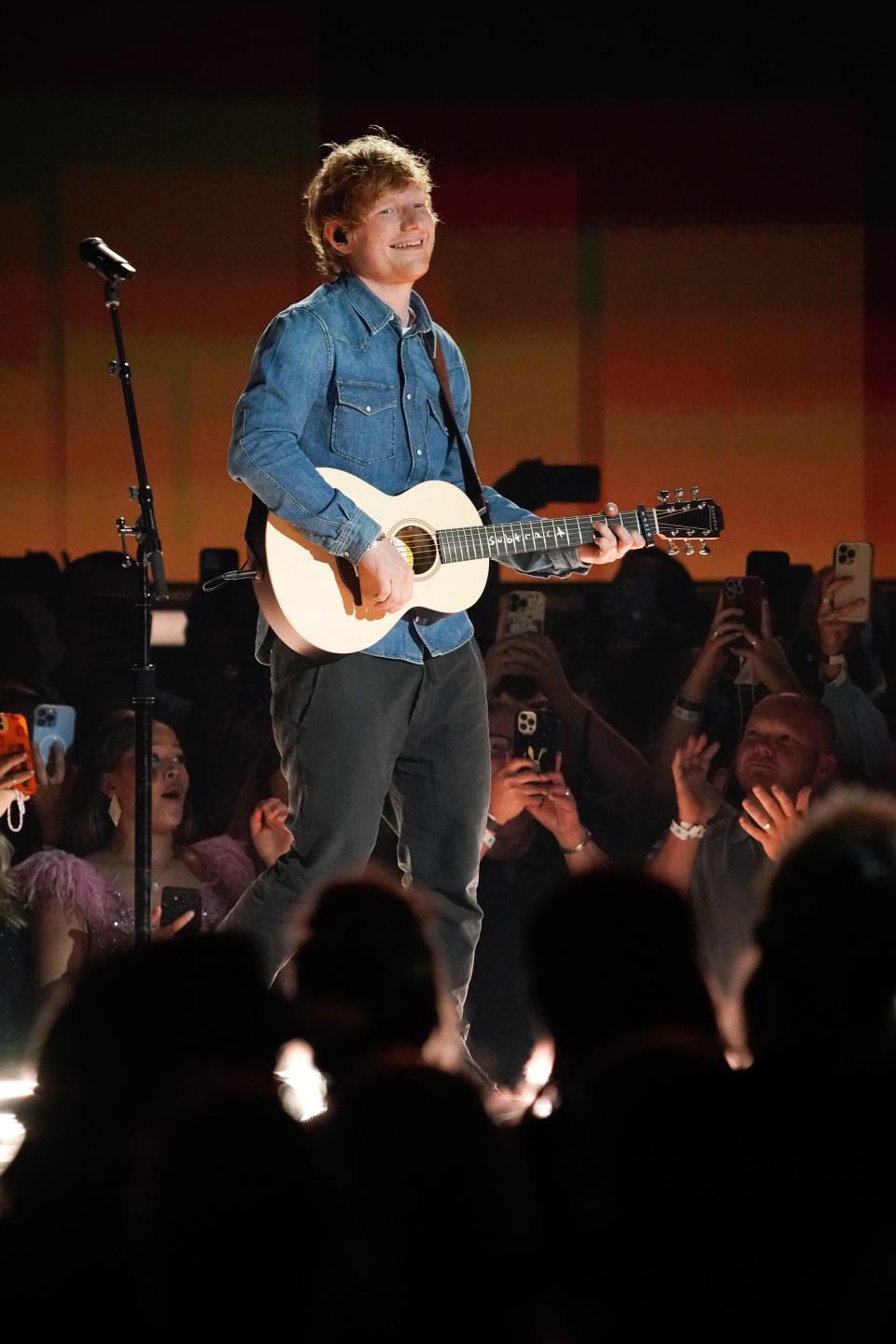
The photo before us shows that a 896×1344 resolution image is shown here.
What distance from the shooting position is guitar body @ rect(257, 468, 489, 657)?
3.60 m

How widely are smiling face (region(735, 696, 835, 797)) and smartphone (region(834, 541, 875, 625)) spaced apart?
0.39 m

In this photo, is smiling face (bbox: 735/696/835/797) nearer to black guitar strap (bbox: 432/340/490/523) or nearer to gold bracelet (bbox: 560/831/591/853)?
gold bracelet (bbox: 560/831/591/853)

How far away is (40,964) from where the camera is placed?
5.22 m

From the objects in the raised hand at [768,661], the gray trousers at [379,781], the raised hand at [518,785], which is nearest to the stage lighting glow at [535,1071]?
the gray trousers at [379,781]

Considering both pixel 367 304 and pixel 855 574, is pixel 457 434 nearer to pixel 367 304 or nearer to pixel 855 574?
pixel 367 304

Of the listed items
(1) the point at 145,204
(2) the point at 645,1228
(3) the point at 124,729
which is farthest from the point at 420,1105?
(1) the point at 145,204

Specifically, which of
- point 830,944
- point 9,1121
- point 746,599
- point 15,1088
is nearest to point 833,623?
point 746,599

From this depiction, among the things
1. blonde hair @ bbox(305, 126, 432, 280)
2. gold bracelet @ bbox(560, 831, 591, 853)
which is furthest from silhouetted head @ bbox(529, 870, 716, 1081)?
gold bracelet @ bbox(560, 831, 591, 853)

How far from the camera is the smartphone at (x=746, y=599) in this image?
18.9ft

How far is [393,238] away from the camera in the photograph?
3.77 m

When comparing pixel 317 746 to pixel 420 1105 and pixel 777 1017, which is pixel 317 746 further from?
pixel 420 1105

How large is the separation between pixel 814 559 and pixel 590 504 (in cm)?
76

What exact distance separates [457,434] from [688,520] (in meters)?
0.56

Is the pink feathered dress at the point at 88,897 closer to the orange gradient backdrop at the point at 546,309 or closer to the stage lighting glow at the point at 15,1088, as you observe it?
the stage lighting glow at the point at 15,1088
